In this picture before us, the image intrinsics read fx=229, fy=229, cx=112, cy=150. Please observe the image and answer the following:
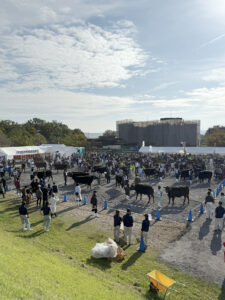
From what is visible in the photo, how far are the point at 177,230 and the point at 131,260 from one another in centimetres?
401

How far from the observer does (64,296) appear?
559cm

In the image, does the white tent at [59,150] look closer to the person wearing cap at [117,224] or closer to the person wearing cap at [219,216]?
the person wearing cap at [117,224]

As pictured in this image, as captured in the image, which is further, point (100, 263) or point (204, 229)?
point (204, 229)

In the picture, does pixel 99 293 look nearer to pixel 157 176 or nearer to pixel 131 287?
pixel 131 287

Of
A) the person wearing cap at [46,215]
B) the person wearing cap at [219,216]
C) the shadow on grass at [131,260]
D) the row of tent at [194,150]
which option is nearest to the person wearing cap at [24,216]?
the person wearing cap at [46,215]

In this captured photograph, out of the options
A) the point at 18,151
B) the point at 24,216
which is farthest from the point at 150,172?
the point at 18,151

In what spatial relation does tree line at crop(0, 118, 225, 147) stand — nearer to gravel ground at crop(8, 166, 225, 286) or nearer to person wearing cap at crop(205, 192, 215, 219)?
gravel ground at crop(8, 166, 225, 286)

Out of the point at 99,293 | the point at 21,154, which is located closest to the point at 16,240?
the point at 99,293

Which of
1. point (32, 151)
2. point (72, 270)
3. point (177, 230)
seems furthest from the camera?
point (32, 151)

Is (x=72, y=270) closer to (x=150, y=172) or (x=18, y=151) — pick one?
(x=150, y=172)

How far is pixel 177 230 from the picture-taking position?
11836 millimetres

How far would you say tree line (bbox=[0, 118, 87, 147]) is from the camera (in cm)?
6037

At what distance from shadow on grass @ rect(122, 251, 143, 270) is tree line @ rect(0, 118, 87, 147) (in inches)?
1976

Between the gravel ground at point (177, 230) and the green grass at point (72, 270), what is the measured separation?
0.73 metres
